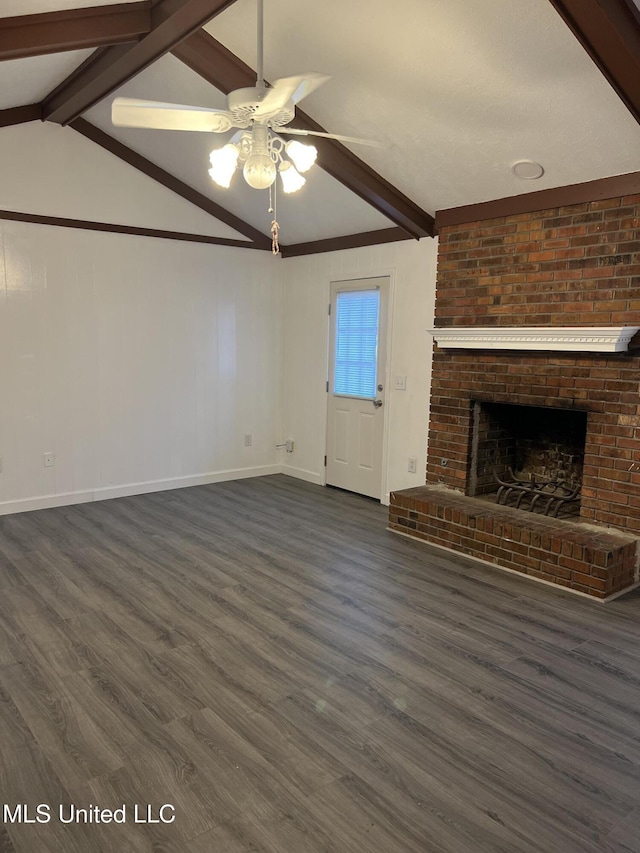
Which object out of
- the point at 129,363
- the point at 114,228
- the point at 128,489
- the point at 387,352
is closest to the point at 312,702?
the point at 387,352

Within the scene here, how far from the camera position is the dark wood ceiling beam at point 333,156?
3.54 metres

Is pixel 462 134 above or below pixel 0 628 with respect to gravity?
above

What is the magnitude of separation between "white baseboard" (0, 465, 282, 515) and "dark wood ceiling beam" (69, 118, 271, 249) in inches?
93.2

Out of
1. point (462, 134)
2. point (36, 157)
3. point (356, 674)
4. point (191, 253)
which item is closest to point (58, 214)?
point (36, 157)

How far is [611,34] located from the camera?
2609 millimetres

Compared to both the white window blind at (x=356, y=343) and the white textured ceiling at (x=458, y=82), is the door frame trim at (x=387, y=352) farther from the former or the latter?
the white textured ceiling at (x=458, y=82)

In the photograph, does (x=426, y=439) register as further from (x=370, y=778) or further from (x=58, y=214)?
(x=58, y=214)

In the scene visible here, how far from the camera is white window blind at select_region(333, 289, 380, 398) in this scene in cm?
546

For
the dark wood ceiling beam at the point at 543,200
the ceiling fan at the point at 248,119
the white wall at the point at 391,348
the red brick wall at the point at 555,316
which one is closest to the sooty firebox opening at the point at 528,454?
the red brick wall at the point at 555,316

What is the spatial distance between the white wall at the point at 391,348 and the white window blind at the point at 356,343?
0.61 ft

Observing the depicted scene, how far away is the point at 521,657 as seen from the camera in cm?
290

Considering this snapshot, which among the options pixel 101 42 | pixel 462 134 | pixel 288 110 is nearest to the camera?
pixel 288 110

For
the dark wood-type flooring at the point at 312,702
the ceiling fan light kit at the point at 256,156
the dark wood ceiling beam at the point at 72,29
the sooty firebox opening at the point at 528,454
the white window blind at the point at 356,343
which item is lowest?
the dark wood-type flooring at the point at 312,702

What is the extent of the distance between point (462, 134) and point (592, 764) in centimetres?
338
